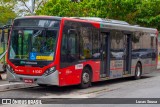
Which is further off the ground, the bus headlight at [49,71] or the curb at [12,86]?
the bus headlight at [49,71]

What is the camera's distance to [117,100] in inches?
492

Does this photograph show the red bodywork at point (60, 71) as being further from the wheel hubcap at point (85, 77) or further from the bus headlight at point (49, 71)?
the wheel hubcap at point (85, 77)

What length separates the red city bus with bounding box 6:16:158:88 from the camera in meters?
14.2

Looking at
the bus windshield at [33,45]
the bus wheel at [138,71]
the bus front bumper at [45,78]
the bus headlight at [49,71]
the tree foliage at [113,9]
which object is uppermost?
the tree foliage at [113,9]

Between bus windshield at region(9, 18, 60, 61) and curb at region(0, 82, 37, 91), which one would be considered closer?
bus windshield at region(9, 18, 60, 61)

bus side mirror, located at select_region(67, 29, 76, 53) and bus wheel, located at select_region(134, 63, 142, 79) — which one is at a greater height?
bus side mirror, located at select_region(67, 29, 76, 53)

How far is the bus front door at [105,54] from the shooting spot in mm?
17261

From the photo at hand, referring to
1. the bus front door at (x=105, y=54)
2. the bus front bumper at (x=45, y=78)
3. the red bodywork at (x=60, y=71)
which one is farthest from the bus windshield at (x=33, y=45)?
the bus front door at (x=105, y=54)

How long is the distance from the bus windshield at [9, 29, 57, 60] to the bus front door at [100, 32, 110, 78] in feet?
11.5

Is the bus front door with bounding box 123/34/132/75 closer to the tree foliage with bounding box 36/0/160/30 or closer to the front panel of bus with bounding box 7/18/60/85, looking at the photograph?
the front panel of bus with bounding box 7/18/60/85

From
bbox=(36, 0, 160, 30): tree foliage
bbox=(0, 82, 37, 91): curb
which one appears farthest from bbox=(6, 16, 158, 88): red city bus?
bbox=(36, 0, 160, 30): tree foliage

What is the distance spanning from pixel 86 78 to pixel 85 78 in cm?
7

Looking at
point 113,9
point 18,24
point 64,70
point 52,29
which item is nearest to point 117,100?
point 64,70

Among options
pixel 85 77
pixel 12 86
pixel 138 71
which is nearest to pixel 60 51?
pixel 85 77
